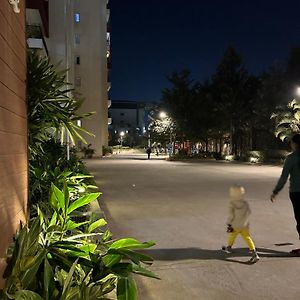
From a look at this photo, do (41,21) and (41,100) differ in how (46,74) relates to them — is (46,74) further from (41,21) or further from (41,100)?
(41,21)

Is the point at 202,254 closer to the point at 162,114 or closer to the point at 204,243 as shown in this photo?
the point at 204,243

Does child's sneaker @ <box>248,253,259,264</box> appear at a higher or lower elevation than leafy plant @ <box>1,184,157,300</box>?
lower

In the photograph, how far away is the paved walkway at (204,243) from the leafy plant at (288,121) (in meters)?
Result: 17.6

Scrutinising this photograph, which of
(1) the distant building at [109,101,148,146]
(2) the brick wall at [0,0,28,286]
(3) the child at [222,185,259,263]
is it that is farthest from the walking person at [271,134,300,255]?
(1) the distant building at [109,101,148,146]

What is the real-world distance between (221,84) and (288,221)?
3891 centimetres

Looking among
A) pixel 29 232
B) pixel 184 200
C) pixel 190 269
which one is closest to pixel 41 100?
pixel 29 232

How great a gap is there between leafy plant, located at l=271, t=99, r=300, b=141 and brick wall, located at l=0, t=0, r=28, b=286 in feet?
87.9

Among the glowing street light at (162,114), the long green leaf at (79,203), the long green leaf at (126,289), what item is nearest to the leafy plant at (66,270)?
the long green leaf at (126,289)

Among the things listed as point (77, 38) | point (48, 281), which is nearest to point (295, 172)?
point (48, 281)

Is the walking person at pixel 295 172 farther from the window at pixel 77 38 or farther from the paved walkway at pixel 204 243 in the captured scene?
the window at pixel 77 38

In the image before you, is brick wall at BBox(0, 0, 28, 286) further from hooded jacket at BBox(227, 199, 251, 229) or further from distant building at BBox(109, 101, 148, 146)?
distant building at BBox(109, 101, 148, 146)

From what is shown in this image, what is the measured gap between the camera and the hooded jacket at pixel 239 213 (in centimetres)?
576

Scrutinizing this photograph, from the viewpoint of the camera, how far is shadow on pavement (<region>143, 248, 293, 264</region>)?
6.16m

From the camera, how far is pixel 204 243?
7.00m
